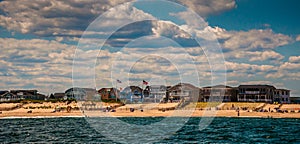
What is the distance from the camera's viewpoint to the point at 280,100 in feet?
562

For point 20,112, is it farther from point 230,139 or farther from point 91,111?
point 230,139

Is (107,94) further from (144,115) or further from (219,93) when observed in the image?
(144,115)

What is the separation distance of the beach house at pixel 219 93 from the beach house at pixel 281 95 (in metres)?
15.5

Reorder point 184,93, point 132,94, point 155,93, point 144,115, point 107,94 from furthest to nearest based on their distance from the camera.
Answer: point 107,94 < point 132,94 < point 155,93 < point 184,93 < point 144,115

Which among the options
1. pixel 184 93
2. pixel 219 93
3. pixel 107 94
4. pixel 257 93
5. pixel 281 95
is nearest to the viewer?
pixel 257 93

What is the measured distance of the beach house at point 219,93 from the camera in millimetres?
175125

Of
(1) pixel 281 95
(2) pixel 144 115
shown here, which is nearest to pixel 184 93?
(1) pixel 281 95

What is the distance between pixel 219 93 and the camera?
17938 centimetres

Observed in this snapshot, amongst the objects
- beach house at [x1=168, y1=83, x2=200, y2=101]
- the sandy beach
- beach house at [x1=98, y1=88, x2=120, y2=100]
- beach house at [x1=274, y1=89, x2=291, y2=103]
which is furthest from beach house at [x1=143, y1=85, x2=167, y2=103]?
beach house at [x1=274, y1=89, x2=291, y2=103]

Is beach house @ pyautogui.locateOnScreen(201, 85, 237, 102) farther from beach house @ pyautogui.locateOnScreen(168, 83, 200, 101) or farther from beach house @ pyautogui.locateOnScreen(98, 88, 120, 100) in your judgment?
beach house @ pyautogui.locateOnScreen(98, 88, 120, 100)

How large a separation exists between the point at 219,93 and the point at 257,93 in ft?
54.4

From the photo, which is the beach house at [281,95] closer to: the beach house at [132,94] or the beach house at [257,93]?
the beach house at [257,93]

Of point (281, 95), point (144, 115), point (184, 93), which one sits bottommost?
point (144, 115)

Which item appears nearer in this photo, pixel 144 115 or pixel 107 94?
pixel 144 115
